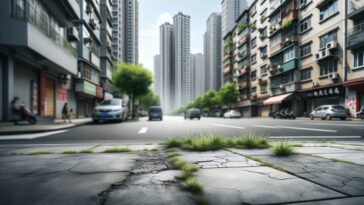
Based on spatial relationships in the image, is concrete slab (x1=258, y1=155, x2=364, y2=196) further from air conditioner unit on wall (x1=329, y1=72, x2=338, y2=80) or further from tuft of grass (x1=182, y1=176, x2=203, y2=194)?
air conditioner unit on wall (x1=329, y1=72, x2=338, y2=80)

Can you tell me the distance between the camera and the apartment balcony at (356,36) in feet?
66.1

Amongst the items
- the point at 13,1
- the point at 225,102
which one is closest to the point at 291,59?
the point at 225,102

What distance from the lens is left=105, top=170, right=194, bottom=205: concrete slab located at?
1744 millimetres

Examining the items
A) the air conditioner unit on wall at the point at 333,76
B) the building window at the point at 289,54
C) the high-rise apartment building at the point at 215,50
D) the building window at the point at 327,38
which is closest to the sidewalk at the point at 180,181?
the air conditioner unit on wall at the point at 333,76

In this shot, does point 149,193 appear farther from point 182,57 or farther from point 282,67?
point 182,57

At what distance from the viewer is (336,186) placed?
202 cm

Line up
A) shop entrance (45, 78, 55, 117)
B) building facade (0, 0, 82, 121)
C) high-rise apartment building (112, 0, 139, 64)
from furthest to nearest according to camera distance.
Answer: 1. high-rise apartment building (112, 0, 139, 64)
2. shop entrance (45, 78, 55, 117)
3. building facade (0, 0, 82, 121)

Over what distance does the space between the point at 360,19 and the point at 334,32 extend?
2.92 meters

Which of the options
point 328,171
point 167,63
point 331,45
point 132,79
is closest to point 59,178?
point 328,171

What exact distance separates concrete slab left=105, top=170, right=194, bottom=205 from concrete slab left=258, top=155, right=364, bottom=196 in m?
1.29

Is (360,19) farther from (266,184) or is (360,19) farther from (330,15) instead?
(266,184)

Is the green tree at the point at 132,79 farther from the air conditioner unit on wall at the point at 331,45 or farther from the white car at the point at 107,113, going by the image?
the air conditioner unit on wall at the point at 331,45

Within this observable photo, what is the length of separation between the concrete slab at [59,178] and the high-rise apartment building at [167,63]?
14189cm

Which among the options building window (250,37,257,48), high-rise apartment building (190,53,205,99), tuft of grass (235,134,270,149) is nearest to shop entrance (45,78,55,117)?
tuft of grass (235,134,270,149)
